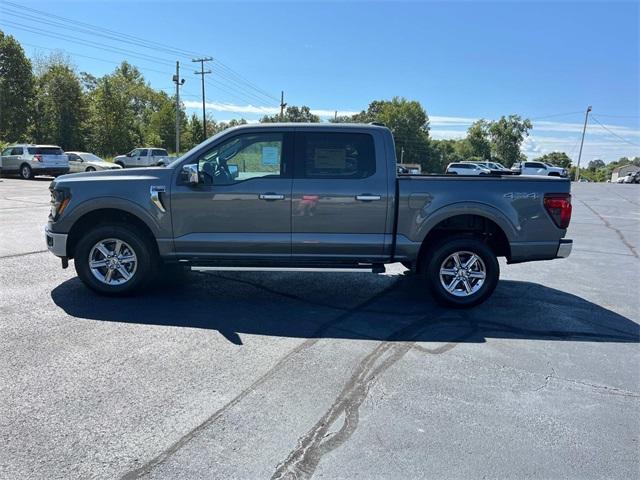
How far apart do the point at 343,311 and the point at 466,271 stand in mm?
1531

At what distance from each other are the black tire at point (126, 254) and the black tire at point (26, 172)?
24.6 meters

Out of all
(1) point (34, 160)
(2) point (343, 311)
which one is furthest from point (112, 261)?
(1) point (34, 160)

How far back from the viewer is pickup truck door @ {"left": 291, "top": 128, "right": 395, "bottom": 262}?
5.45m

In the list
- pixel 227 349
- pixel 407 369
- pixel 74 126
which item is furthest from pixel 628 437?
pixel 74 126

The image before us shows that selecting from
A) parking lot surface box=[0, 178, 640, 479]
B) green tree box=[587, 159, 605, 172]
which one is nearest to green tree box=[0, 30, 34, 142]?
parking lot surface box=[0, 178, 640, 479]

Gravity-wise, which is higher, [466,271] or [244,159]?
[244,159]

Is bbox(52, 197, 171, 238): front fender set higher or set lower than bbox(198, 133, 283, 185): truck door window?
lower

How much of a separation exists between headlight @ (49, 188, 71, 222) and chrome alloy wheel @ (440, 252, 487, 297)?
4402 millimetres

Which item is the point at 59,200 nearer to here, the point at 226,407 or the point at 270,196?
the point at 270,196

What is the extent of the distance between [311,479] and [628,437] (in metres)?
2.12

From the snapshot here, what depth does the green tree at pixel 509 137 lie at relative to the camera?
4038 inches

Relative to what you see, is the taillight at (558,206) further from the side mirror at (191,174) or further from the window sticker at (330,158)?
the side mirror at (191,174)

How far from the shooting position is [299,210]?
5.48 meters

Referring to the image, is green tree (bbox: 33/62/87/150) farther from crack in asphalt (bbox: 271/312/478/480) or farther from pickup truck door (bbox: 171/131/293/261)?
crack in asphalt (bbox: 271/312/478/480)
